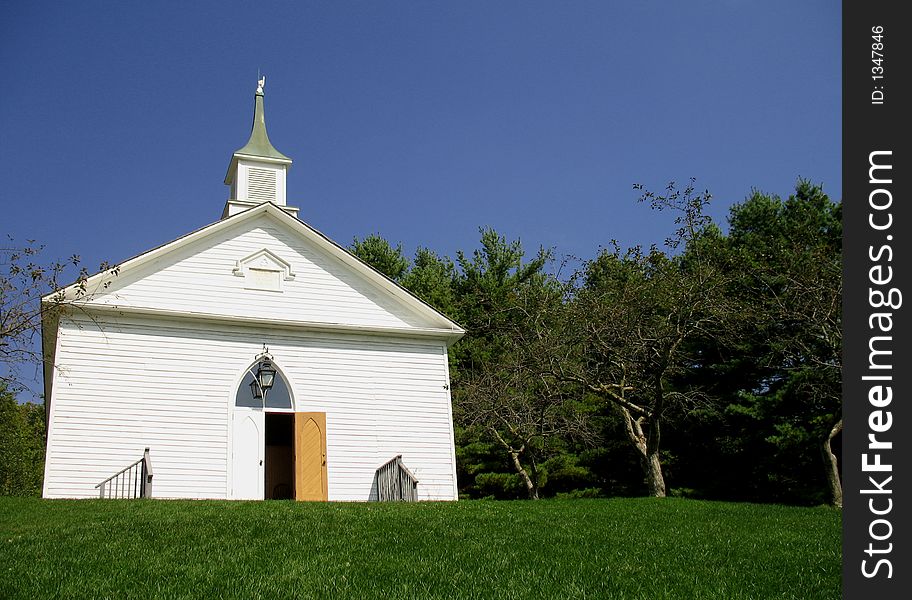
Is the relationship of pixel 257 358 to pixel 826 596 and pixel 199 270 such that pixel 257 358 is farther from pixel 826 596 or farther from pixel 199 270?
pixel 826 596

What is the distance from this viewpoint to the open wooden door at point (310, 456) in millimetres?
18141

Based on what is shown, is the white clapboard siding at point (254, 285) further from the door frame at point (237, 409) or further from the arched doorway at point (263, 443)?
the arched doorway at point (263, 443)

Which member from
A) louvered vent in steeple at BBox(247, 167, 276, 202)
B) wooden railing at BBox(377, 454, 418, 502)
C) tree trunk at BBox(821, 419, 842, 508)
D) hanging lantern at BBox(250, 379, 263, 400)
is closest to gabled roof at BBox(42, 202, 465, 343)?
hanging lantern at BBox(250, 379, 263, 400)

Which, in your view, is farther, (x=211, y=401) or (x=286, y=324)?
(x=286, y=324)

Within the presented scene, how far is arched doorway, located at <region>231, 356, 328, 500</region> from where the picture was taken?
18031mm

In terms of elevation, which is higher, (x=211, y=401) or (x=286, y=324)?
(x=286, y=324)

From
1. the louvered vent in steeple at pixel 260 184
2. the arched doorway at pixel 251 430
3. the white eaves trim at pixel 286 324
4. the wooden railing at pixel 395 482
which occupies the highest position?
the louvered vent in steeple at pixel 260 184

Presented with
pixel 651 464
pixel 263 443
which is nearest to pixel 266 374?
pixel 263 443

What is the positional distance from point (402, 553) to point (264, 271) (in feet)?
37.8

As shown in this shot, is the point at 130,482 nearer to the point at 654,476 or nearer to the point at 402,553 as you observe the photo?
the point at 402,553

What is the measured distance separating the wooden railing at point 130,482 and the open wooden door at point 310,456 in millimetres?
3002

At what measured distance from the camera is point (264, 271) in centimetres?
1939

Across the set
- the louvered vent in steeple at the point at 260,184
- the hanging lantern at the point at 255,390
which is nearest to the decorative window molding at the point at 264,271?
the hanging lantern at the point at 255,390

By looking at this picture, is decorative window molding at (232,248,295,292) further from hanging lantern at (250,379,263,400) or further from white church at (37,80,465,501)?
hanging lantern at (250,379,263,400)
